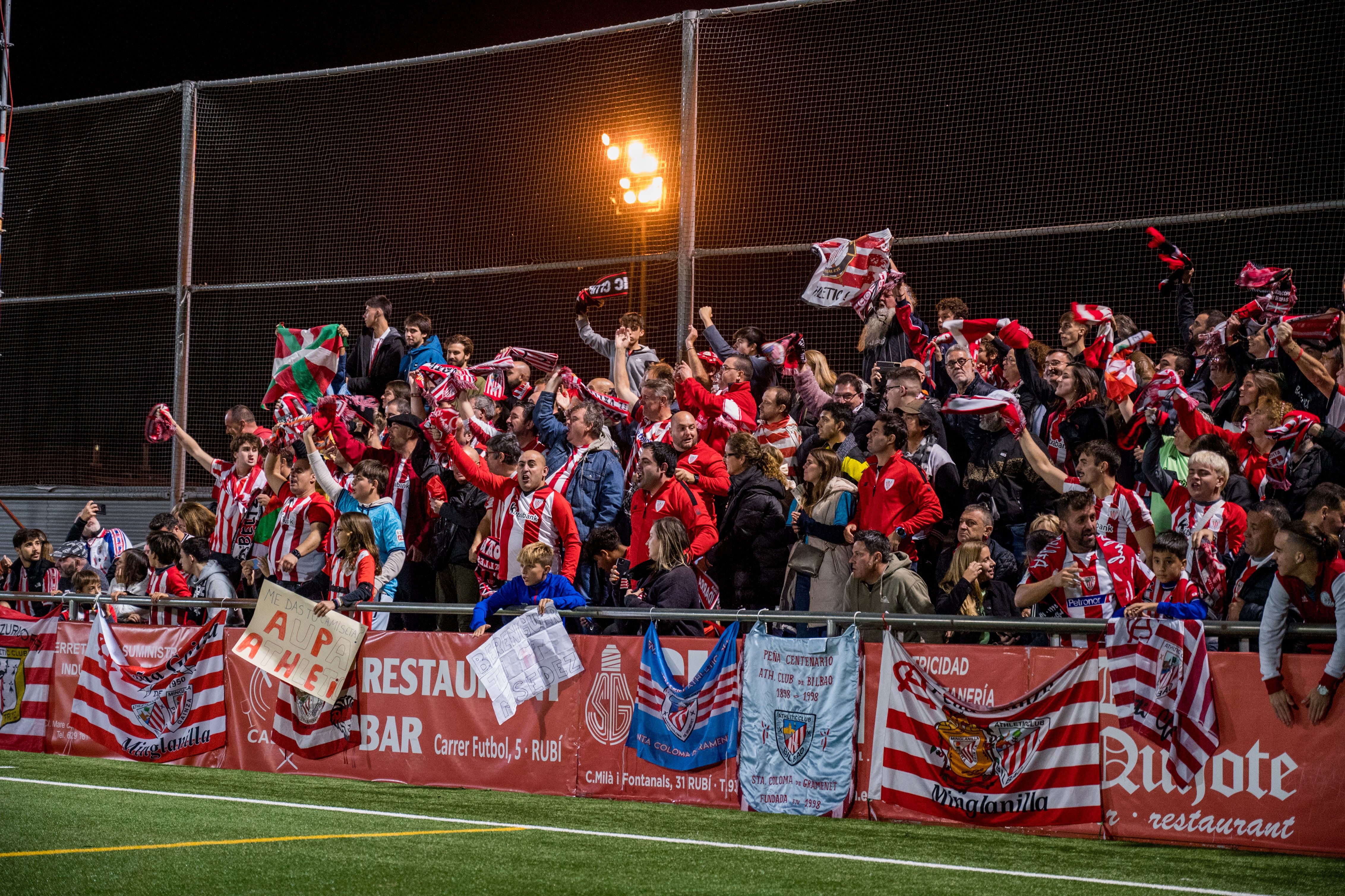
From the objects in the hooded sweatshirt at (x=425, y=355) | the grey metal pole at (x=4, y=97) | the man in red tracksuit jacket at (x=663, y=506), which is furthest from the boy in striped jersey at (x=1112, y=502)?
the grey metal pole at (x=4, y=97)

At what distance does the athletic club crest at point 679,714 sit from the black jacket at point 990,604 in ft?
5.27

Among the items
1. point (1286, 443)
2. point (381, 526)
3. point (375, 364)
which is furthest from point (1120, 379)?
point (375, 364)

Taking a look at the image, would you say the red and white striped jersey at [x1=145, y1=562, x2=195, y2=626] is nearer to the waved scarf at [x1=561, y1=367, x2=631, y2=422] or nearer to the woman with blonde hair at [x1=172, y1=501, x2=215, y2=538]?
the woman with blonde hair at [x1=172, y1=501, x2=215, y2=538]

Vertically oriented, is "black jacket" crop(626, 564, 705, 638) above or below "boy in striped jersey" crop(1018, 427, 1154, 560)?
below

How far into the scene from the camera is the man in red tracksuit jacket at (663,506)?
9.59 m

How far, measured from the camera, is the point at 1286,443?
870 centimetres

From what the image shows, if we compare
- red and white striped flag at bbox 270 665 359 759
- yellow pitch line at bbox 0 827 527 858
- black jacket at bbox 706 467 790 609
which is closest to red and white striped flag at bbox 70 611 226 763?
red and white striped flag at bbox 270 665 359 759

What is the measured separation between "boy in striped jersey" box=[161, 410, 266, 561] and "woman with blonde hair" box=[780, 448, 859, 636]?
5.26 meters

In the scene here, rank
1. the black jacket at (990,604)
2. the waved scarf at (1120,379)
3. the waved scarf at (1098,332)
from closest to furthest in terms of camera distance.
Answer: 1. the black jacket at (990,604)
2. the waved scarf at (1120,379)
3. the waved scarf at (1098,332)

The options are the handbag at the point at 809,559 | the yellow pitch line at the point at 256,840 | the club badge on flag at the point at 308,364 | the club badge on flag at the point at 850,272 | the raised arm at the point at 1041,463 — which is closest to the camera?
the yellow pitch line at the point at 256,840

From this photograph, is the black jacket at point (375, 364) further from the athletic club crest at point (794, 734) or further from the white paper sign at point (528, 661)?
the athletic club crest at point (794, 734)

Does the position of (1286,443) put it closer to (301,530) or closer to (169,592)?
(301,530)

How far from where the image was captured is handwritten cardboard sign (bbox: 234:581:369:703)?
9938 mm

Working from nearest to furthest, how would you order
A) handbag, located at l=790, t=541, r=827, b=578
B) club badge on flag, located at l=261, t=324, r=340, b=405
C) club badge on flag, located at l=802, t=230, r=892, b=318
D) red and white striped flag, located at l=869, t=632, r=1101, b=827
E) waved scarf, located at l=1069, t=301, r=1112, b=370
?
red and white striped flag, located at l=869, t=632, r=1101, b=827
handbag, located at l=790, t=541, r=827, b=578
waved scarf, located at l=1069, t=301, r=1112, b=370
club badge on flag, located at l=802, t=230, r=892, b=318
club badge on flag, located at l=261, t=324, r=340, b=405
